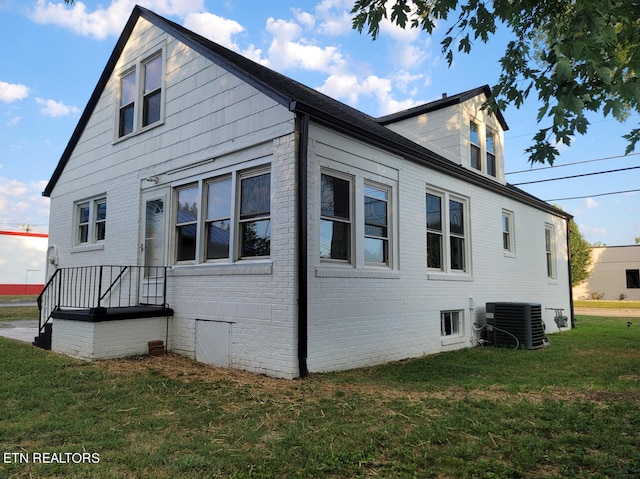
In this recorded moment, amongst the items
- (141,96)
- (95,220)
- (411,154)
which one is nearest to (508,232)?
(411,154)

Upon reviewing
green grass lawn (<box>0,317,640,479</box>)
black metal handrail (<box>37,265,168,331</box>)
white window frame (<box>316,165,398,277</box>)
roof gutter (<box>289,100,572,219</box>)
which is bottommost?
green grass lawn (<box>0,317,640,479</box>)

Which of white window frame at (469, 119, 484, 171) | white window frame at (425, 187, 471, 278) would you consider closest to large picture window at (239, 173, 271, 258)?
white window frame at (425, 187, 471, 278)

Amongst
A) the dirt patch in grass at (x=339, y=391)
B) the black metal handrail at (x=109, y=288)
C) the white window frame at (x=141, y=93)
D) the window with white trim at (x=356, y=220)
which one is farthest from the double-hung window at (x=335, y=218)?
the white window frame at (x=141, y=93)

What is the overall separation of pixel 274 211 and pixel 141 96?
17.0 feet

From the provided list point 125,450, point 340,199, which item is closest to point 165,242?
point 340,199

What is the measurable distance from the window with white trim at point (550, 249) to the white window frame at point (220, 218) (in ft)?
36.5

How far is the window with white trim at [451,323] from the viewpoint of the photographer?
961 centimetres

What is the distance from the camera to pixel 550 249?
15.0 meters

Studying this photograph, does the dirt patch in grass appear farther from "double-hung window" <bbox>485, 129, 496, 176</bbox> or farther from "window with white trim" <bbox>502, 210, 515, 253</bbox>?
"double-hung window" <bbox>485, 129, 496, 176</bbox>

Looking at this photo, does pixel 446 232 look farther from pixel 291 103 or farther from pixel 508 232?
pixel 291 103

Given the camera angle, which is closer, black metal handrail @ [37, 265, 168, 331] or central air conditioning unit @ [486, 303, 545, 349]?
black metal handrail @ [37, 265, 168, 331]

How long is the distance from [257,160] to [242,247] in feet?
4.65

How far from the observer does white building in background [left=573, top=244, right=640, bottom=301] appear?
36281 millimetres

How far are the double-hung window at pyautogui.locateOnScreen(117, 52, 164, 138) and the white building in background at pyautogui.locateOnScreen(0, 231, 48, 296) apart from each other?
26.4m
